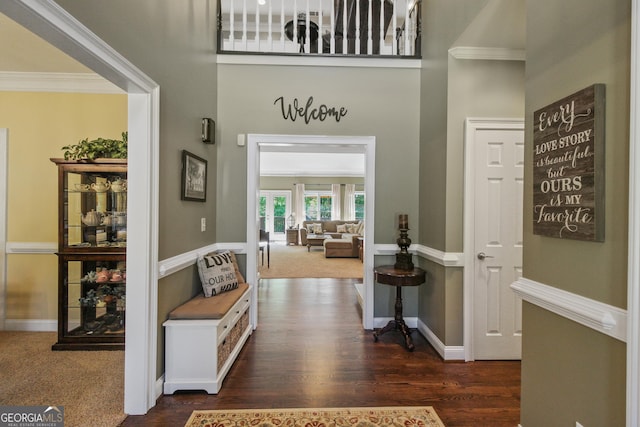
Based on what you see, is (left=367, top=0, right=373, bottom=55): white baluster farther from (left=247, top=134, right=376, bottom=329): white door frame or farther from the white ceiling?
the white ceiling

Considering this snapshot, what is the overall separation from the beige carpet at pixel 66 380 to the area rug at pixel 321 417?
60 cm

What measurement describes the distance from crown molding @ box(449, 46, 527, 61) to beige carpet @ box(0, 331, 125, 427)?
12.2 ft

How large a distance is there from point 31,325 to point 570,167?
4.79 m

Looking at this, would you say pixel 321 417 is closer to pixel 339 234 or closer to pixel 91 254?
pixel 91 254

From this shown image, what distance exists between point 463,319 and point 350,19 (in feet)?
12.2

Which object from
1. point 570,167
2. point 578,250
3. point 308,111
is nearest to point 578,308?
point 578,250

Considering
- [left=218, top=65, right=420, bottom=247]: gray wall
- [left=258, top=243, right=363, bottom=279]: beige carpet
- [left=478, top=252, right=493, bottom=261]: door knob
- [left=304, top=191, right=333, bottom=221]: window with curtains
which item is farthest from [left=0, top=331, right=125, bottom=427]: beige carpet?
[left=304, top=191, right=333, bottom=221]: window with curtains

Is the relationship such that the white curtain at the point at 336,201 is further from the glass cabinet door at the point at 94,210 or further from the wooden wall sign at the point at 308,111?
the glass cabinet door at the point at 94,210

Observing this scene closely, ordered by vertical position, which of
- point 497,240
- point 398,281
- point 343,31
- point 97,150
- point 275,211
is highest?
point 343,31

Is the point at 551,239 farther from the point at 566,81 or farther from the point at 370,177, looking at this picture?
the point at 370,177

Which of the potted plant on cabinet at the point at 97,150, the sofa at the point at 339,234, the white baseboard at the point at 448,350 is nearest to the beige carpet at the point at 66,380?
the potted plant on cabinet at the point at 97,150

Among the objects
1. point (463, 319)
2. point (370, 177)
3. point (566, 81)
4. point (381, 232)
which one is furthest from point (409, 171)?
point (566, 81)

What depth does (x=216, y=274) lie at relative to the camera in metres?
2.56

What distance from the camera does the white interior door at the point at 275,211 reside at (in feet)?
38.1
